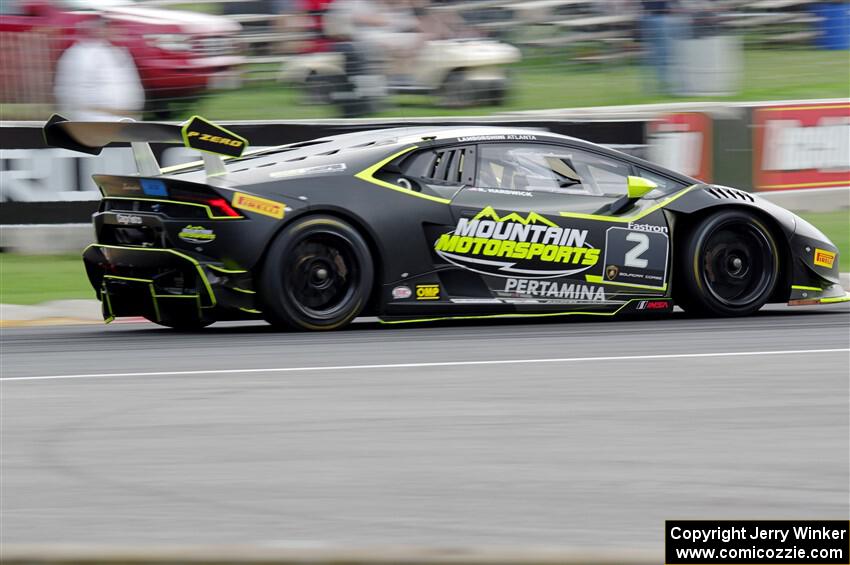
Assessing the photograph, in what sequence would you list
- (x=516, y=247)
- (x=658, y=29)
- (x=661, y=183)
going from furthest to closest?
1. (x=658, y=29)
2. (x=661, y=183)
3. (x=516, y=247)

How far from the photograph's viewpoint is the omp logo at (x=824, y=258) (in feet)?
29.1

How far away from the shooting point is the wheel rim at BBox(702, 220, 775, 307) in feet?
28.5

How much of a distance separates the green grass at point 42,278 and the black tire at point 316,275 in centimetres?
290

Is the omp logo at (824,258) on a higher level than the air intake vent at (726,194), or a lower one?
lower

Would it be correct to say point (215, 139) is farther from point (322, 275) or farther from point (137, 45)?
point (137, 45)

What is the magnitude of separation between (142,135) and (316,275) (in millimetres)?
1306

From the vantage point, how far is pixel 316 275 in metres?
8.04

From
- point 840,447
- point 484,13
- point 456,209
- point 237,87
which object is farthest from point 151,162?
point 484,13

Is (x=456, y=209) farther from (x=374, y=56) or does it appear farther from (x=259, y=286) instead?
(x=374, y=56)

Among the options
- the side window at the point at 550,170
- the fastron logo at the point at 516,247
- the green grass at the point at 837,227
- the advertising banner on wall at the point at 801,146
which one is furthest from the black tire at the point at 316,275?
the advertising banner on wall at the point at 801,146

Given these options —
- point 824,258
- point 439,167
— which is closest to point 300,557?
point 439,167

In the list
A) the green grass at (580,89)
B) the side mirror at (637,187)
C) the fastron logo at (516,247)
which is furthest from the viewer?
the green grass at (580,89)

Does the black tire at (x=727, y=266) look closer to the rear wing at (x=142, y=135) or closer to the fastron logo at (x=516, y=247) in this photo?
the fastron logo at (x=516, y=247)

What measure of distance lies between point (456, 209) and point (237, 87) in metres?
5.91
